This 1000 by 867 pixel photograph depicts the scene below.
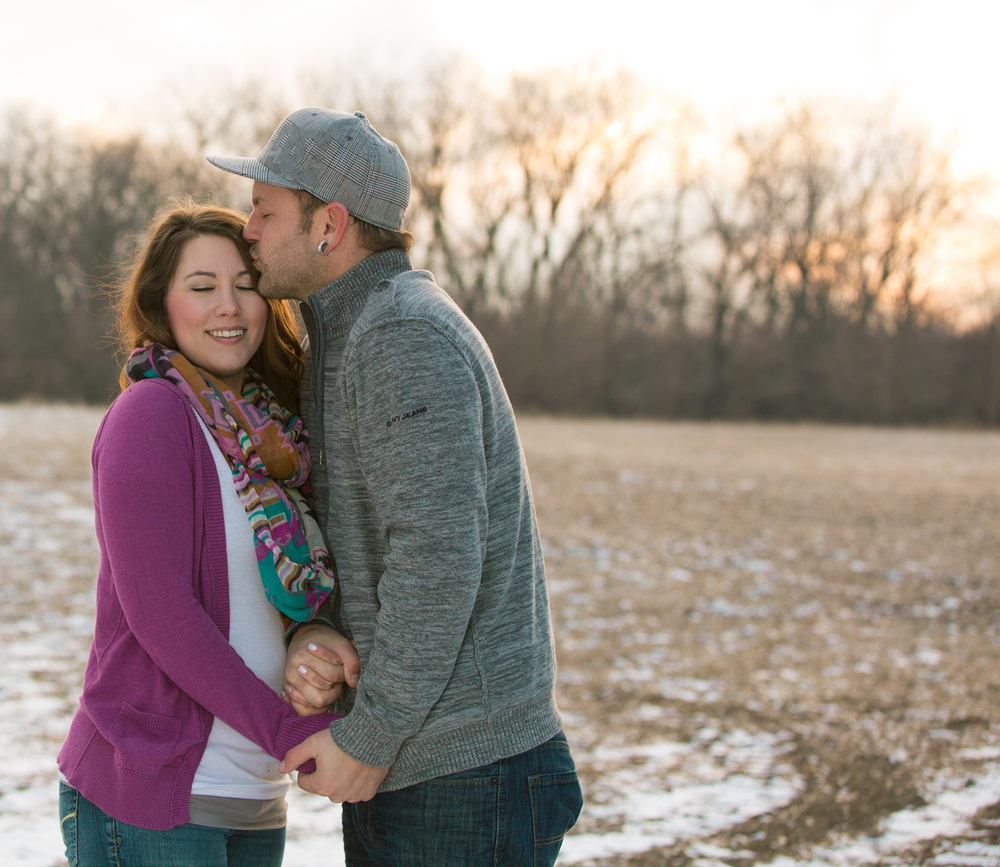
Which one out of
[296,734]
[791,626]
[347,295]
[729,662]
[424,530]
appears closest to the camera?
[424,530]

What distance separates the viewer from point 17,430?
1502cm

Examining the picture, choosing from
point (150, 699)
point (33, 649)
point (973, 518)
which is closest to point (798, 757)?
point (150, 699)

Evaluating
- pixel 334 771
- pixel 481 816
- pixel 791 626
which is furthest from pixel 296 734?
pixel 791 626

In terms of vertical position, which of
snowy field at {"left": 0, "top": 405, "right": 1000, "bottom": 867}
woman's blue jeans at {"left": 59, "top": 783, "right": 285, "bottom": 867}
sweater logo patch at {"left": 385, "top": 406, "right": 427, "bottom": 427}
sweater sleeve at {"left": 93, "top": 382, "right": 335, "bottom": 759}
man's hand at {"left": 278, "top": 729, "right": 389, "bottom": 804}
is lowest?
snowy field at {"left": 0, "top": 405, "right": 1000, "bottom": 867}

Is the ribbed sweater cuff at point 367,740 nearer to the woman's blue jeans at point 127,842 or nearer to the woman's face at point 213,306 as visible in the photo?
the woman's blue jeans at point 127,842

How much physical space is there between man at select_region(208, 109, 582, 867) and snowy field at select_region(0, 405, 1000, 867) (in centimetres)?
207

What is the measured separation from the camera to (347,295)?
6.09ft

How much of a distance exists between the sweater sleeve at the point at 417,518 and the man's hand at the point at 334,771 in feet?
0.10

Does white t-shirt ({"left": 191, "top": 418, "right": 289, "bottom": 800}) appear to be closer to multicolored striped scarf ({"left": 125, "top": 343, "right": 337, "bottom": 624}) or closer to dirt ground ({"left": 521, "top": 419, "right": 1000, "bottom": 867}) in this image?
multicolored striped scarf ({"left": 125, "top": 343, "right": 337, "bottom": 624})

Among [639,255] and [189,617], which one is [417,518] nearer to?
[189,617]

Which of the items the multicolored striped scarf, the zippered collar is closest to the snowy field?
the multicolored striped scarf

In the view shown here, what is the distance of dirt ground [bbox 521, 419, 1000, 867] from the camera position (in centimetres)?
468

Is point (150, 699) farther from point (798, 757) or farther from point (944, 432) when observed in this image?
point (944, 432)

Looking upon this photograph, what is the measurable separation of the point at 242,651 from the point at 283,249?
2.49 ft
